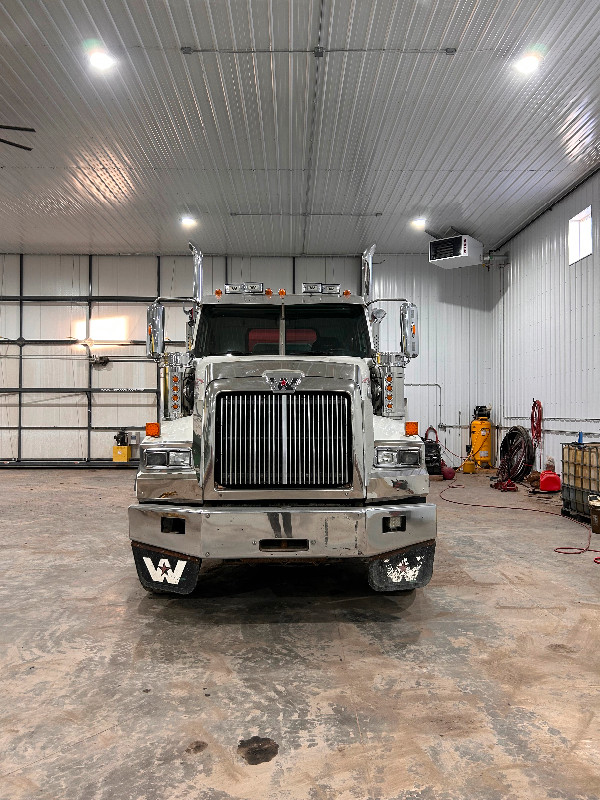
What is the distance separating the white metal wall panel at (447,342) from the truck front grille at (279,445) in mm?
13282

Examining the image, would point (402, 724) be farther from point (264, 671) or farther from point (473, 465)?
point (473, 465)

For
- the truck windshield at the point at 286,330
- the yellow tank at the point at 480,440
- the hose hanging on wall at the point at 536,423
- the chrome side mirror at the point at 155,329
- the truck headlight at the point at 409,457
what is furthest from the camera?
the yellow tank at the point at 480,440

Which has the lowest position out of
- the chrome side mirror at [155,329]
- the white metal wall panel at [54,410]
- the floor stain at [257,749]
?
Result: the floor stain at [257,749]

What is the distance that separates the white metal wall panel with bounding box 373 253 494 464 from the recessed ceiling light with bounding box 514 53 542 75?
9268 millimetres

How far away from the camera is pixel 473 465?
1596 cm

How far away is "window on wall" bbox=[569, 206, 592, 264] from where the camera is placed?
11.5m

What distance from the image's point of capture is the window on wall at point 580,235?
1148 cm

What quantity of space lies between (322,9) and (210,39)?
154cm

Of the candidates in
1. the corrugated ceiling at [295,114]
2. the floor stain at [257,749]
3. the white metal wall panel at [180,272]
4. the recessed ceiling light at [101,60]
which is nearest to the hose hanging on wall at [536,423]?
the corrugated ceiling at [295,114]

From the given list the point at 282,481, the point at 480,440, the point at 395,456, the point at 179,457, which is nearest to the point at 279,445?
the point at 282,481

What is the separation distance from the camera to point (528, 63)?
7891 mm

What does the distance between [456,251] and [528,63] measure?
727 centimetres

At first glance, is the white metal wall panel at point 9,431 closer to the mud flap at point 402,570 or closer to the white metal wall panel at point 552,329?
the white metal wall panel at point 552,329

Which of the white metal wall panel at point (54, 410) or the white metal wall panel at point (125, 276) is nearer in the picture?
the white metal wall panel at point (54, 410)
